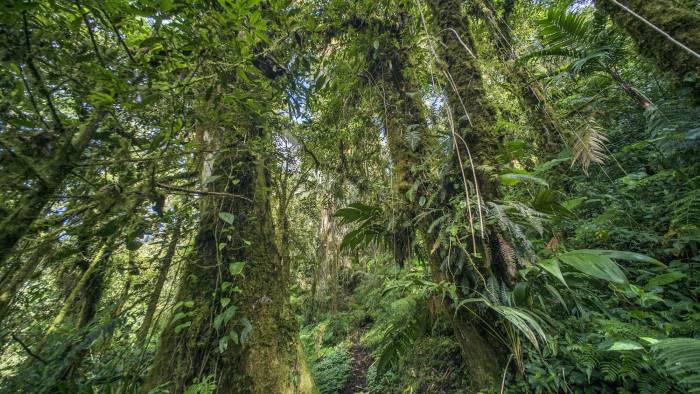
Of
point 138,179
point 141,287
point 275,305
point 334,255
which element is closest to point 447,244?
point 275,305

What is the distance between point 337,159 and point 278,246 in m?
1.41

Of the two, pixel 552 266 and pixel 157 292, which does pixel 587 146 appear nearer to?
pixel 552 266

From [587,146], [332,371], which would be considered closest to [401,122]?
[587,146]

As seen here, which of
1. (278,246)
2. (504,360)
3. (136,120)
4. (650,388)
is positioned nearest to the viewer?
(650,388)

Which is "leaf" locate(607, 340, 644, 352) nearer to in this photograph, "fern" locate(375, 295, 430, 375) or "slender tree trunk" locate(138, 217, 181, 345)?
"fern" locate(375, 295, 430, 375)

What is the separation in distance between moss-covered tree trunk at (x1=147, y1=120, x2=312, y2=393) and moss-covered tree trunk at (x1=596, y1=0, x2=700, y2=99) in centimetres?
280

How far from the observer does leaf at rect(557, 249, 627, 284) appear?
4.53 ft

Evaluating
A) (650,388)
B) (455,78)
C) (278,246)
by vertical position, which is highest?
(455,78)

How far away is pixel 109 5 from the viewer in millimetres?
1028

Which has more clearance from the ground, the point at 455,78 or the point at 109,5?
the point at 455,78

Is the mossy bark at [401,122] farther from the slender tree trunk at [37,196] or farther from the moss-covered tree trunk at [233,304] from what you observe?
the slender tree trunk at [37,196]

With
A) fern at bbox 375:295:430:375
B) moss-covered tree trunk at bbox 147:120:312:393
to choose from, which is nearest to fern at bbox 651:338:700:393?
fern at bbox 375:295:430:375

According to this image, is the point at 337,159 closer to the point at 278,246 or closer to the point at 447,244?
the point at 278,246

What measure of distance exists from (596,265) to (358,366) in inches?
149
